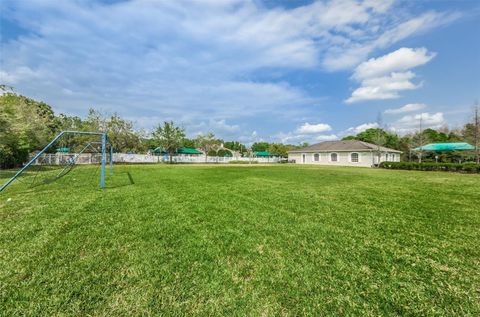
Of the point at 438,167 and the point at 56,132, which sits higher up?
the point at 56,132

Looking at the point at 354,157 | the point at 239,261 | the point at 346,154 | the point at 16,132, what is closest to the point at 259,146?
the point at 346,154

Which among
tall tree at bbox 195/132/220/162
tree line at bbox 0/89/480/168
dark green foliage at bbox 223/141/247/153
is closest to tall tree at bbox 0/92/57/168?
tree line at bbox 0/89/480/168

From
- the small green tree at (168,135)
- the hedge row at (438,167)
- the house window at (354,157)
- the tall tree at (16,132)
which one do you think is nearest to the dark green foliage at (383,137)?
the house window at (354,157)

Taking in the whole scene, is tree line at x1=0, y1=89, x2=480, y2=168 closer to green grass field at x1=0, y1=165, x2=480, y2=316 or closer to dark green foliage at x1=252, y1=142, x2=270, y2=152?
green grass field at x1=0, y1=165, x2=480, y2=316

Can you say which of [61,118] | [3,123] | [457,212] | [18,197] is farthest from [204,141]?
[457,212]

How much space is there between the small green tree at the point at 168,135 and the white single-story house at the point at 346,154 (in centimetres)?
2096

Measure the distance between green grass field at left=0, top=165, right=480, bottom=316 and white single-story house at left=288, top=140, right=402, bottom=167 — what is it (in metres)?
27.4

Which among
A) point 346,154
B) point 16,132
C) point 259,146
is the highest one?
point 259,146

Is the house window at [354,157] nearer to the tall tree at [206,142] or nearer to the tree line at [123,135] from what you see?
the tree line at [123,135]

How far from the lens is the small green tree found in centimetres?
3391

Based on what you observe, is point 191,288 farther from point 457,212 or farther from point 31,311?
point 457,212

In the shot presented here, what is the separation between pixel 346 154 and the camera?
31562 mm

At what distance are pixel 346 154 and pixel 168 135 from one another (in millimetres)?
27635

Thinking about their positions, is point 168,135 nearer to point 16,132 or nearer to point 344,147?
point 16,132
